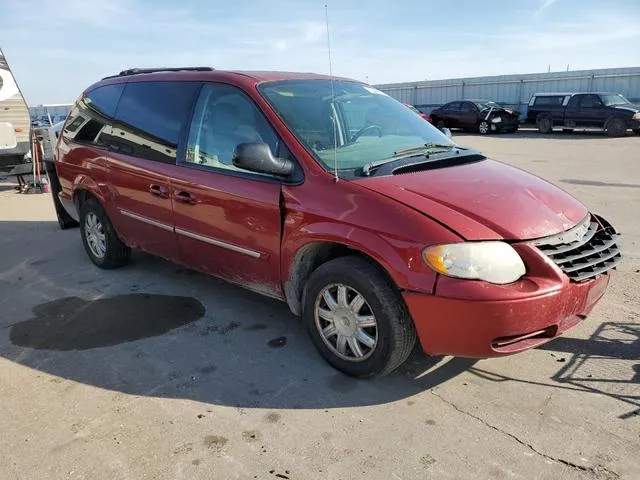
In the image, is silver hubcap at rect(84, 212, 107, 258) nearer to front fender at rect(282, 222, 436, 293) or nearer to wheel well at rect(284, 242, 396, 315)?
wheel well at rect(284, 242, 396, 315)

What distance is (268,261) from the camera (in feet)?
11.6

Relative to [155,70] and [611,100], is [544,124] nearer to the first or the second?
[611,100]

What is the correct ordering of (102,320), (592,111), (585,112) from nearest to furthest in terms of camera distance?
(102,320), (592,111), (585,112)

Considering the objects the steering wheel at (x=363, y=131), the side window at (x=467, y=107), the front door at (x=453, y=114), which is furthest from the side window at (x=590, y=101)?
the steering wheel at (x=363, y=131)

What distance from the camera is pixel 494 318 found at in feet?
8.71

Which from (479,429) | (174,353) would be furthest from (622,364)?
(174,353)

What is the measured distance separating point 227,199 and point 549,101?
21.8 m

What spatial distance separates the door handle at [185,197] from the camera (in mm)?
3918

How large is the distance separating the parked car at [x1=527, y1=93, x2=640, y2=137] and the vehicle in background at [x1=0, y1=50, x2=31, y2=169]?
18664mm

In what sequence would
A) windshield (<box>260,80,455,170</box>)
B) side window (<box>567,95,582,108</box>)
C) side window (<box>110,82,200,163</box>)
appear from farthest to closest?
side window (<box>567,95,582,108</box>)
side window (<box>110,82,200,163</box>)
windshield (<box>260,80,455,170</box>)

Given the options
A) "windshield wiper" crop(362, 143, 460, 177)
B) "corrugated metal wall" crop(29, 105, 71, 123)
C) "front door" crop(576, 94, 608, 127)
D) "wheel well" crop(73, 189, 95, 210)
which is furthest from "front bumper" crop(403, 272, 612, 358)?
"front door" crop(576, 94, 608, 127)

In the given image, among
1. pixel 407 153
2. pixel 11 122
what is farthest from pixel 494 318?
pixel 11 122

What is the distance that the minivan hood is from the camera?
110 inches

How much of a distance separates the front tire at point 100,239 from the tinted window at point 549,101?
817 inches
